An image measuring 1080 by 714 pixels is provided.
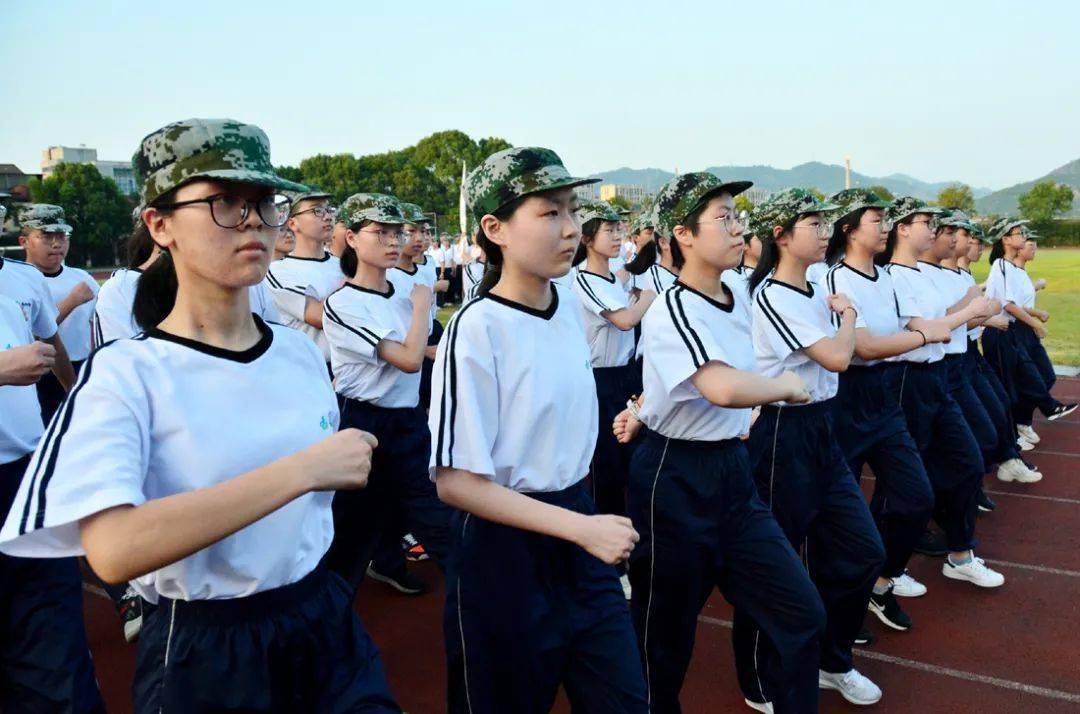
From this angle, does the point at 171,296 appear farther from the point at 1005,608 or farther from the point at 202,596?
the point at 1005,608

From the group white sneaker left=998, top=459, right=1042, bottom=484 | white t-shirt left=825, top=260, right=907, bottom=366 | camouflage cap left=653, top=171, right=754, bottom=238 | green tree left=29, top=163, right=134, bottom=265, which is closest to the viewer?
camouflage cap left=653, top=171, right=754, bottom=238

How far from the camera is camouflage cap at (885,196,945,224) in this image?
563 cm

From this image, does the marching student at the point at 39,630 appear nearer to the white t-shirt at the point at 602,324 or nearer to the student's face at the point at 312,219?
the student's face at the point at 312,219

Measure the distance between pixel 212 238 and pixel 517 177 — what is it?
3.46 feet

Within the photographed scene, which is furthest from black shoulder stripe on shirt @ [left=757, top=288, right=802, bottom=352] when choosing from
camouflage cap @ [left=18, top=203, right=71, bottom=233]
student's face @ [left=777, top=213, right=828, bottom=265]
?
camouflage cap @ [left=18, top=203, right=71, bottom=233]

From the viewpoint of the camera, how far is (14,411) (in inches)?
129

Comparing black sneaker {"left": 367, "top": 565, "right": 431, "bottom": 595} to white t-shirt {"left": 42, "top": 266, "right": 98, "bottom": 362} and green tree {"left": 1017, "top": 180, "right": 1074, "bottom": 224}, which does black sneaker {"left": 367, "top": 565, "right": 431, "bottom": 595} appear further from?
green tree {"left": 1017, "top": 180, "right": 1074, "bottom": 224}

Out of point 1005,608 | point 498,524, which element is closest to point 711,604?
point 1005,608

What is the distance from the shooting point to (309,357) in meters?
2.19

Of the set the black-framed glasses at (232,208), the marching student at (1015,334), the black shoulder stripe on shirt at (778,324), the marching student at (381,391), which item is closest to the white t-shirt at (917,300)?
the black shoulder stripe on shirt at (778,324)

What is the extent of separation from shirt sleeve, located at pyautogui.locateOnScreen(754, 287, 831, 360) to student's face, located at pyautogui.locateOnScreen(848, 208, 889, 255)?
3.21 ft

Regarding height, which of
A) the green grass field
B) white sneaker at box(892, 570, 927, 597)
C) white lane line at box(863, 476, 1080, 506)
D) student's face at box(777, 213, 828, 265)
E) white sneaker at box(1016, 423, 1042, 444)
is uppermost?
student's face at box(777, 213, 828, 265)

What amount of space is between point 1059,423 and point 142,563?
10.2 meters

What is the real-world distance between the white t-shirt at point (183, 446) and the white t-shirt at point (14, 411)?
5.40ft
